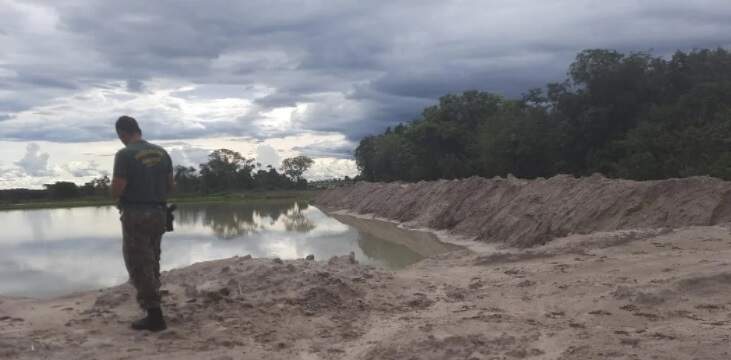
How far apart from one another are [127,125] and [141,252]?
3.97ft

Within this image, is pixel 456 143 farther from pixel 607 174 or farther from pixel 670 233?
pixel 670 233

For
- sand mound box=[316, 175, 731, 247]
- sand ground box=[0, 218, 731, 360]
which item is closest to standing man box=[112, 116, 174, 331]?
sand ground box=[0, 218, 731, 360]

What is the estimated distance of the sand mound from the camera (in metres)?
15.1

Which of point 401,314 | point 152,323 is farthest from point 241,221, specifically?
point 152,323

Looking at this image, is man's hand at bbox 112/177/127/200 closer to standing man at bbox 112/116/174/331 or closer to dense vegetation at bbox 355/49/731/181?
standing man at bbox 112/116/174/331

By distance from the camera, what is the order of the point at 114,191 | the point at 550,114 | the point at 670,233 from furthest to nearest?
the point at 550,114, the point at 670,233, the point at 114,191

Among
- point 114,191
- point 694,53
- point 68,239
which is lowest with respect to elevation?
point 68,239

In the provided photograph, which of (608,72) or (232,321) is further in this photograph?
(608,72)

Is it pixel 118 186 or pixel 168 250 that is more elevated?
pixel 118 186

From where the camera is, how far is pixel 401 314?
656cm

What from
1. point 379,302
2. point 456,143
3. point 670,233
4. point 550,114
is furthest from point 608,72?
point 379,302

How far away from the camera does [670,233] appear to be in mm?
11000

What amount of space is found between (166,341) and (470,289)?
3655 mm

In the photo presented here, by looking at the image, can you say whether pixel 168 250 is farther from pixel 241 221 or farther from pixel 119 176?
pixel 241 221
